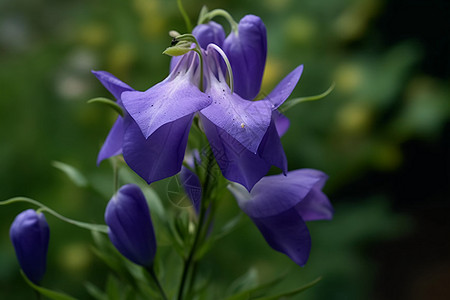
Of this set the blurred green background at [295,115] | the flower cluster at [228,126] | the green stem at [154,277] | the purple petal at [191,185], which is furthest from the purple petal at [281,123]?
the blurred green background at [295,115]

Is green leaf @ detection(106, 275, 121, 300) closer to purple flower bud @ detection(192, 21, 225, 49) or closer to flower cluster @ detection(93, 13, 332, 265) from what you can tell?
flower cluster @ detection(93, 13, 332, 265)

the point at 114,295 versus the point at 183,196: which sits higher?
the point at 183,196

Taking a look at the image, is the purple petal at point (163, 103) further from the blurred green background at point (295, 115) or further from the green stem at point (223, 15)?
the blurred green background at point (295, 115)

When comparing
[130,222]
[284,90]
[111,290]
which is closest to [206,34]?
[284,90]

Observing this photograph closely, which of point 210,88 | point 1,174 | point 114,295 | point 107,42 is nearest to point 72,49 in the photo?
point 107,42

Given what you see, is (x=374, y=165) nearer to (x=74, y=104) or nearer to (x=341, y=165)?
(x=341, y=165)

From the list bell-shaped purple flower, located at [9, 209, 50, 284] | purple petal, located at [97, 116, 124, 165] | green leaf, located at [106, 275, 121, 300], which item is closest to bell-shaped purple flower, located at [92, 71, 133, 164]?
purple petal, located at [97, 116, 124, 165]

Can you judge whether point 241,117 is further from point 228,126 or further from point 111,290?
point 111,290
